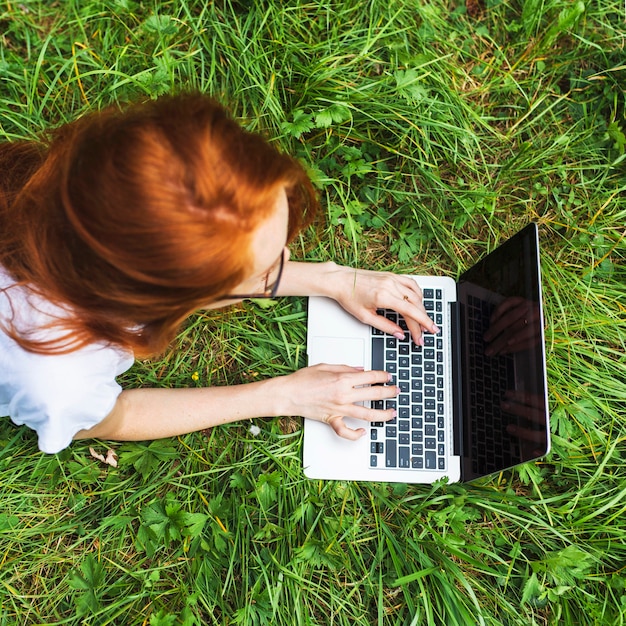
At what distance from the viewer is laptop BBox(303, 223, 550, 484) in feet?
6.82

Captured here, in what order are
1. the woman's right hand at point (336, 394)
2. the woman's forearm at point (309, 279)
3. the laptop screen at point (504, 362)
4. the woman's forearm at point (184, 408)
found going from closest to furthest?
1. the laptop screen at point (504, 362)
2. the woman's forearm at point (184, 408)
3. the woman's right hand at point (336, 394)
4. the woman's forearm at point (309, 279)

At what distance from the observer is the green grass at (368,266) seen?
2.41 m

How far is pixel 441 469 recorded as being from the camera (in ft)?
7.86

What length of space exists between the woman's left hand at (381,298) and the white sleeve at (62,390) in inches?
40.3

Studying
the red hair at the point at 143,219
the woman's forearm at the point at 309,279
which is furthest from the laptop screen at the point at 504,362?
the red hair at the point at 143,219

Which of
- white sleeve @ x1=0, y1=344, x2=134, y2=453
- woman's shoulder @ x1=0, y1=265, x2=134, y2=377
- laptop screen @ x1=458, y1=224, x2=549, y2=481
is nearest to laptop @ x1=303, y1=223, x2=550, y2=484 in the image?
laptop screen @ x1=458, y1=224, x2=549, y2=481

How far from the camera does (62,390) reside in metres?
1.67

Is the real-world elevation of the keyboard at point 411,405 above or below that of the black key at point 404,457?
above

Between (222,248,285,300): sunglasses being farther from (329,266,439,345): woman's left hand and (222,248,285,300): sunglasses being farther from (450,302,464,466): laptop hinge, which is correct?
(450,302,464,466): laptop hinge

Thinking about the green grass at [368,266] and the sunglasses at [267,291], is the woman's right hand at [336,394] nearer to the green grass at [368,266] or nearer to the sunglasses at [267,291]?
the green grass at [368,266]

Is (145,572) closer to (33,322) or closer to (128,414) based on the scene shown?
(128,414)

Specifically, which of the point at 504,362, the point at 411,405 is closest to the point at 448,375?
the point at 411,405

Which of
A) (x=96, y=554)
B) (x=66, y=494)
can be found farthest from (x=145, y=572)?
(x=66, y=494)

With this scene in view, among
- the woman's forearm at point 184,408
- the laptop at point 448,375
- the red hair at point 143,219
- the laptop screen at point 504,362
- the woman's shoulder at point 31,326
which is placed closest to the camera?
the red hair at point 143,219
